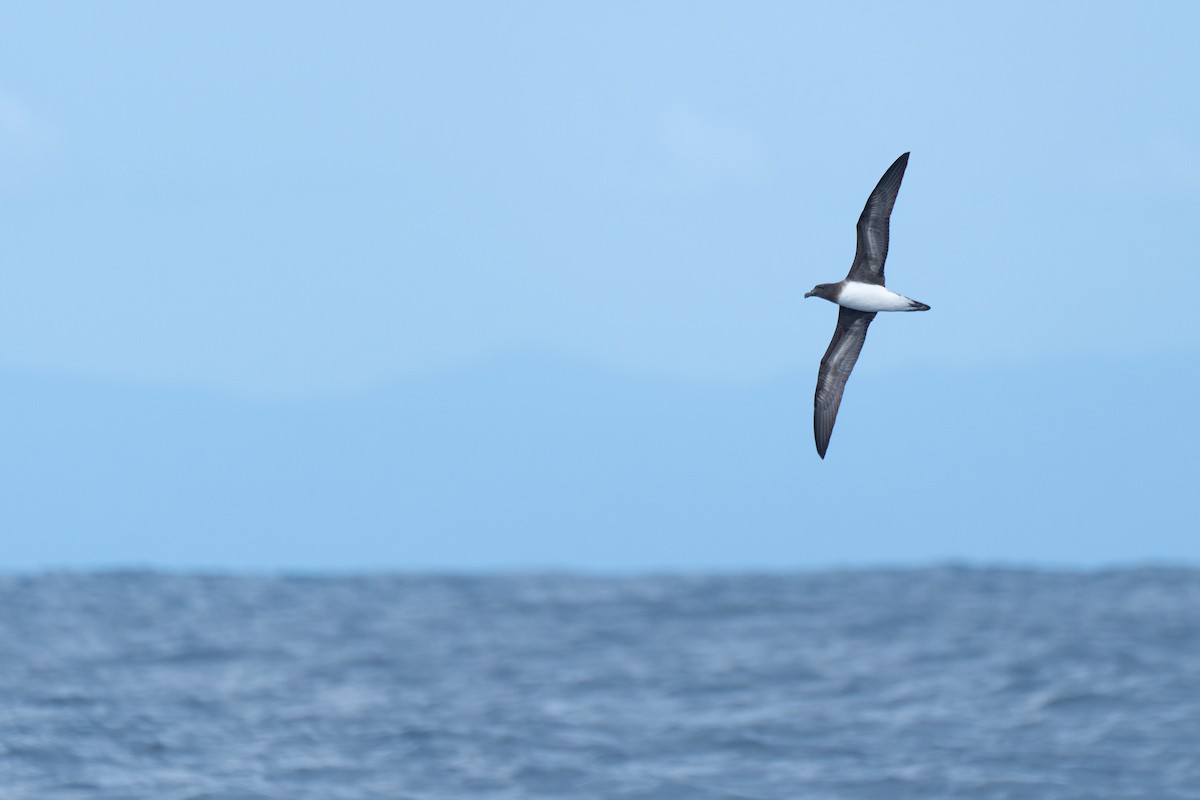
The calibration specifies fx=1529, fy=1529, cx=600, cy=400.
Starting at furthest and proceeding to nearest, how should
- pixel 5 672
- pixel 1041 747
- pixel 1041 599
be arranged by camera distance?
pixel 1041 599, pixel 5 672, pixel 1041 747

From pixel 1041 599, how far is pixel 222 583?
81.5 feet

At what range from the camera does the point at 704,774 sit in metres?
20.4

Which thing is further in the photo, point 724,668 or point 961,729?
point 724,668

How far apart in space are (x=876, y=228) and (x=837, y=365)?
1.08 metres

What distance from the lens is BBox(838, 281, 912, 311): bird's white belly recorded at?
848cm

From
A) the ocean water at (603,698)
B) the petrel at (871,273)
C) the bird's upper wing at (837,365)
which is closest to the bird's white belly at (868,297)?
the petrel at (871,273)

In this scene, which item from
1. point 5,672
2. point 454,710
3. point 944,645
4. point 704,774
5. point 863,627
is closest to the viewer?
point 704,774

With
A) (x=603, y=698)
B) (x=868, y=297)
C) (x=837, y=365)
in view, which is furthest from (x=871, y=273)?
(x=603, y=698)

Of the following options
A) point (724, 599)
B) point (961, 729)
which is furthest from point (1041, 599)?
point (961, 729)

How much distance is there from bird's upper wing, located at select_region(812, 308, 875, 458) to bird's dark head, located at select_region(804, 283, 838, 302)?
0.40 metres

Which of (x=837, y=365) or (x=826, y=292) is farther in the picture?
(x=837, y=365)

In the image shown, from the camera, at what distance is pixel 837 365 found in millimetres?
9469

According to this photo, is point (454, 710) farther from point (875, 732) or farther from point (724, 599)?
point (724, 599)

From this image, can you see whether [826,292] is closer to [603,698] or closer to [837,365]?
[837,365]
